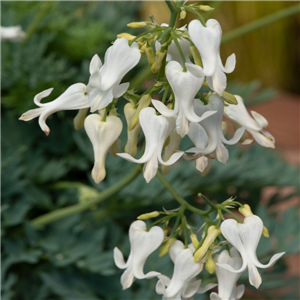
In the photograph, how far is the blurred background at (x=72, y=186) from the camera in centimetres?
90

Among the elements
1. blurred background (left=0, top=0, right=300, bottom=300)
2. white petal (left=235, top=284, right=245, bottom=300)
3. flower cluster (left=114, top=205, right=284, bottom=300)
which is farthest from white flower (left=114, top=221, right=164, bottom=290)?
blurred background (left=0, top=0, right=300, bottom=300)

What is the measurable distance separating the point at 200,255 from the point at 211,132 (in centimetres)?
11

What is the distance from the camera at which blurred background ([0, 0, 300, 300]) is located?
899mm

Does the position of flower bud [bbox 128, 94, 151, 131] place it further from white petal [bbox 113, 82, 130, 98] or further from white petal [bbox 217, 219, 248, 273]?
white petal [bbox 217, 219, 248, 273]

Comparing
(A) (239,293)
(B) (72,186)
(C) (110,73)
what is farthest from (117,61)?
(B) (72,186)

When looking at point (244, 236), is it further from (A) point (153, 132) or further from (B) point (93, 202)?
(B) point (93, 202)

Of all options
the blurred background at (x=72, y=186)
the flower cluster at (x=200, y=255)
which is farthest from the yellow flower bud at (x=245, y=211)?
the blurred background at (x=72, y=186)

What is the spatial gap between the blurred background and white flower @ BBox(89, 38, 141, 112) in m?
0.38

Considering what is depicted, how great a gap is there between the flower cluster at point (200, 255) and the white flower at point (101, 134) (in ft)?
0.21

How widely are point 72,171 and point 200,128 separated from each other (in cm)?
79

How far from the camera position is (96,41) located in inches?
47.7

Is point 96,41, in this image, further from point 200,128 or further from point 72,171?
point 200,128

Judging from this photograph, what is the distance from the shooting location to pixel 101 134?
0.45 m

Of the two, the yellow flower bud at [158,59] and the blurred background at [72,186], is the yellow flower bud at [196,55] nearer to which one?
the yellow flower bud at [158,59]
